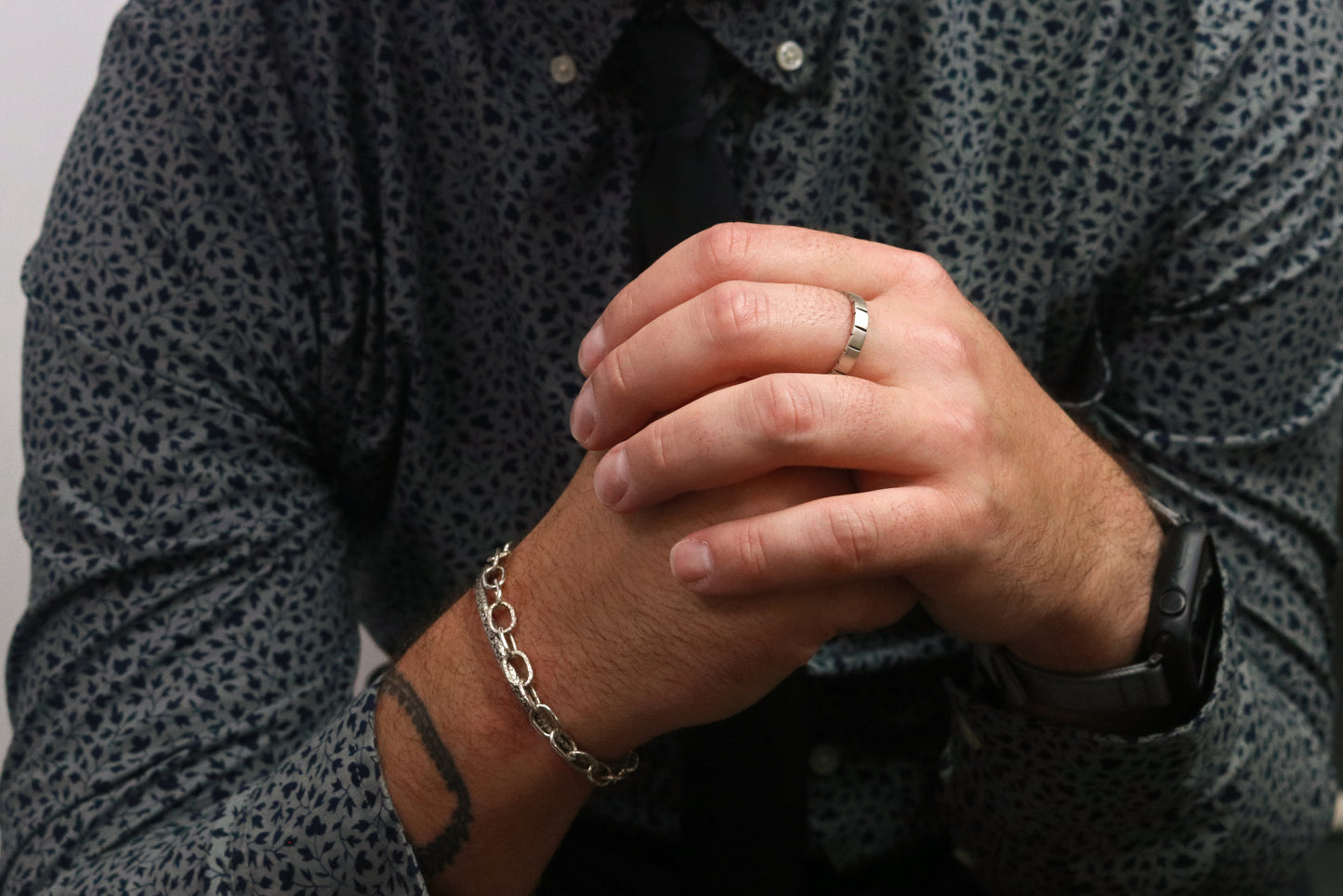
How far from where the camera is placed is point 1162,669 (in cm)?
84

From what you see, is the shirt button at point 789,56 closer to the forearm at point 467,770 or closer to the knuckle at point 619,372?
the knuckle at point 619,372

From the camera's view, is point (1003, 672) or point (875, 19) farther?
point (875, 19)

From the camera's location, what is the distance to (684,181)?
913mm

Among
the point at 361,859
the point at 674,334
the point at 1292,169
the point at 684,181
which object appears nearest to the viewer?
the point at 674,334

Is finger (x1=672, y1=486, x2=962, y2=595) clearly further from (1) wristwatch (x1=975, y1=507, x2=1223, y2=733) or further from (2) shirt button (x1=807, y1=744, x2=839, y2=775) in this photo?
(2) shirt button (x1=807, y1=744, x2=839, y2=775)

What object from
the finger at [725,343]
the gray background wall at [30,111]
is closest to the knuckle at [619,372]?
the finger at [725,343]

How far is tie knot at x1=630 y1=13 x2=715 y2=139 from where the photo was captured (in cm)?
92

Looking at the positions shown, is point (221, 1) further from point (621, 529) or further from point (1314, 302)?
point (1314, 302)

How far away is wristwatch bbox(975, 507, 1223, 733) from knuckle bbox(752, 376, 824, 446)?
1.08 ft

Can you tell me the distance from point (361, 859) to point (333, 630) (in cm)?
28

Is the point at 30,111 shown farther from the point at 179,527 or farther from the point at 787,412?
the point at 787,412

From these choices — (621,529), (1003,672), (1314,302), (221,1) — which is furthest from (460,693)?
(1314,302)

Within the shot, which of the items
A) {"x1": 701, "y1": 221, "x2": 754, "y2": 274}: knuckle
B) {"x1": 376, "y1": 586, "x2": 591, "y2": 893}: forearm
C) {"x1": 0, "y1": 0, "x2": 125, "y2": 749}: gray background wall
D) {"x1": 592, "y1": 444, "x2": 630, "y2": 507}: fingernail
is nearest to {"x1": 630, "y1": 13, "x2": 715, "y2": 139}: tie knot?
{"x1": 701, "y1": 221, "x2": 754, "y2": 274}: knuckle

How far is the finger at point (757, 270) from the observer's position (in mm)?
730
